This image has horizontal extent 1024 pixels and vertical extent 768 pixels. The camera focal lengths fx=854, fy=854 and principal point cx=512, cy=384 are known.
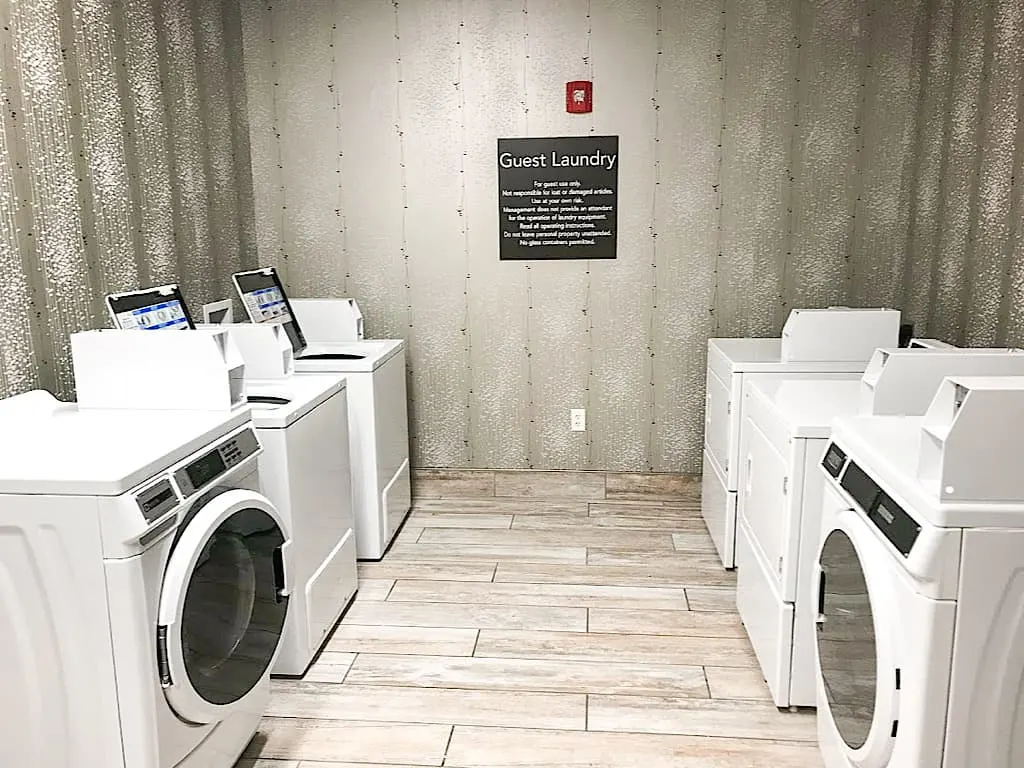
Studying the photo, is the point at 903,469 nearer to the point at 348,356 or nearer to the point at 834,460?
the point at 834,460

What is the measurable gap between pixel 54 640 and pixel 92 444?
0.43 meters

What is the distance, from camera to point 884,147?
384 centimetres

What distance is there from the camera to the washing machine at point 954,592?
1.50 metres

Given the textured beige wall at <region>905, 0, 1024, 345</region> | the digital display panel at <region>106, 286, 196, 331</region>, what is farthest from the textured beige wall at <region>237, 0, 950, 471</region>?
the digital display panel at <region>106, 286, 196, 331</region>

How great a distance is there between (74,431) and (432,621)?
1.44 metres

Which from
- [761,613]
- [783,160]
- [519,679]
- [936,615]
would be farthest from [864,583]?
[783,160]

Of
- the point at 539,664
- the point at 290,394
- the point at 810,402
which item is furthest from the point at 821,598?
the point at 290,394

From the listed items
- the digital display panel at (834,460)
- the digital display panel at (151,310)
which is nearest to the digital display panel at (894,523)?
the digital display panel at (834,460)

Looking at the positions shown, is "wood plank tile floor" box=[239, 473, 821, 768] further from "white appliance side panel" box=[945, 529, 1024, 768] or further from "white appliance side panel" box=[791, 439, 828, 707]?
"white appliance side panel" box=[945, 529, 1024, 768]

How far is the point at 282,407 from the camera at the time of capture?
2.59 meters

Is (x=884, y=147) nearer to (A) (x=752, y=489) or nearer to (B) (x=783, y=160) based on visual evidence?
(B) (x=783, y=160)

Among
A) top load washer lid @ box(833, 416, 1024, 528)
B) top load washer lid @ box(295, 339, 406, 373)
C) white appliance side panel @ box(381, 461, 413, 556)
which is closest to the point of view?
top load washer lid @ box(833, 416, 1024, 528)

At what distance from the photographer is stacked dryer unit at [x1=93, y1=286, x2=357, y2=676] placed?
88.7 inches

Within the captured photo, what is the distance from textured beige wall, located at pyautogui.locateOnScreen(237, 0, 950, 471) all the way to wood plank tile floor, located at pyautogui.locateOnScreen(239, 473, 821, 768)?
63cm
